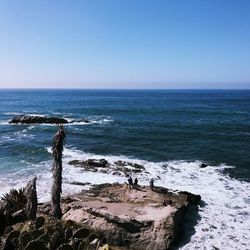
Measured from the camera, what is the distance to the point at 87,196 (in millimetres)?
30547

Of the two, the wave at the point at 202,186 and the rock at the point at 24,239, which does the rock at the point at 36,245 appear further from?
the wave at the point at 202,186

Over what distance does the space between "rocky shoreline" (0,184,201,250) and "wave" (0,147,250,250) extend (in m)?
1.92

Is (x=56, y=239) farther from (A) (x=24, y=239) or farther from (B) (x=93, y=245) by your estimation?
(B) (x=93, y=245)

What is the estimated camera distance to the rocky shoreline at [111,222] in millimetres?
14867

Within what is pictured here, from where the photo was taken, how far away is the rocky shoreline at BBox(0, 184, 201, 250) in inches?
585

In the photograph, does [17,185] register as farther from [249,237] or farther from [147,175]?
[249,237]

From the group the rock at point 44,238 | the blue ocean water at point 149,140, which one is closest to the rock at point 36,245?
the rock at point 44,238

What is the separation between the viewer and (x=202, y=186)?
35.5 metres

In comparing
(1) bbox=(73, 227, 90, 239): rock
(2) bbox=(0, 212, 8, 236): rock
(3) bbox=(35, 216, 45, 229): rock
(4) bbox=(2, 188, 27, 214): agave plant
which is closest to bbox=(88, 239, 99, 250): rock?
(1) bbox=(73, 227, 90, 239): rock

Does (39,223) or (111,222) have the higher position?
(39,223)

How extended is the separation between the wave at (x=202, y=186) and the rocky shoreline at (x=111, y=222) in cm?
192

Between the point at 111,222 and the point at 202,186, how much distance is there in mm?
14946

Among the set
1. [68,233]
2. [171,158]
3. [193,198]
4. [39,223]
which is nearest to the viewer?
[68,233]

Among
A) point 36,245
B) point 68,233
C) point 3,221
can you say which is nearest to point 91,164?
point 3,221
